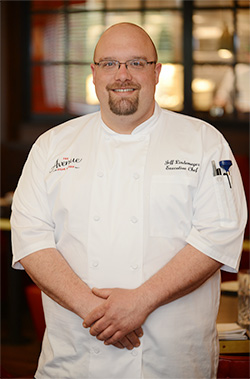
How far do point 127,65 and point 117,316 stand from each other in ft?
2.81

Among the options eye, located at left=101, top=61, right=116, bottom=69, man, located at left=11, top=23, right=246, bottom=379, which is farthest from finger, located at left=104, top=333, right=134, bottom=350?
eye, located at left=101, top=61, right=116, bottom=69

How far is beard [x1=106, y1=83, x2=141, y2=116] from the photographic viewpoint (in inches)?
82.5

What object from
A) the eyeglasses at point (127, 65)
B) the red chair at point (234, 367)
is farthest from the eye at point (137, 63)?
the red chair at point (234, 367)

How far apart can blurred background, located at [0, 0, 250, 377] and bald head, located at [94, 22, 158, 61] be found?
3.07 meters

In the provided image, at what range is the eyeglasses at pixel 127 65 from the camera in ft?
6.91

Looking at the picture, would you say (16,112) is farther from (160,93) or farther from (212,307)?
(212,307)

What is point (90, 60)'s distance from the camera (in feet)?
18.9

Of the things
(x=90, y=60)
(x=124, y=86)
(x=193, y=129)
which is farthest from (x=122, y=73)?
(x=90, y=60)

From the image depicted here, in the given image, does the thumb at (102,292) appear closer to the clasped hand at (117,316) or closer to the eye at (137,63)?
the clasped hand at (117,316)

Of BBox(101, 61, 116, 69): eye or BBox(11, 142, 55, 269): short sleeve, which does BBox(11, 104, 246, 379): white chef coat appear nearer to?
BBox(11, 142, 55, 269): short sleeve

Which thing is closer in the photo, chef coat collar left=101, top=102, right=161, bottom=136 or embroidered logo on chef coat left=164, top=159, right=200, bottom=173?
embroidered logo on chef coat left=164, top=159, right=200, bottom=173

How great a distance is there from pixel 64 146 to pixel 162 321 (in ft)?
2.38

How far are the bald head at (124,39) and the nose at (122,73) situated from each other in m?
0.07

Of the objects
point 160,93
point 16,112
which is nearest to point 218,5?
point 160,93
